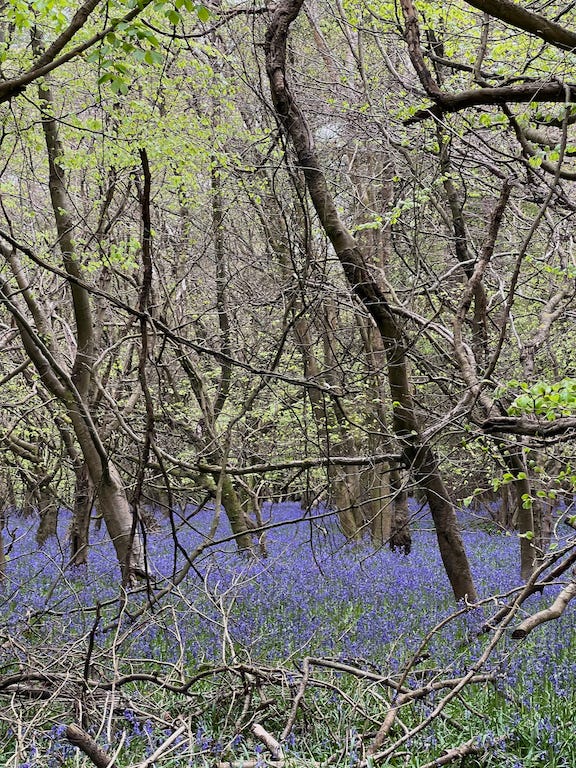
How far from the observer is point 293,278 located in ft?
17.8

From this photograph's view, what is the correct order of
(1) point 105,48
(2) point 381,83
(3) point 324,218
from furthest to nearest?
(2) point 381,83 < (3) point 324,218 < (1) point 105,48

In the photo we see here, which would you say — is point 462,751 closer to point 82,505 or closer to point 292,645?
point 292,645

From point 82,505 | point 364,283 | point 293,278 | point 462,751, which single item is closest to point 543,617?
point 462,751

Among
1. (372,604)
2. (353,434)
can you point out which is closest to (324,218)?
(372,604)

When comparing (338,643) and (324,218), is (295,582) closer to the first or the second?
(338,643)

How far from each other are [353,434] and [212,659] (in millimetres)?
7114

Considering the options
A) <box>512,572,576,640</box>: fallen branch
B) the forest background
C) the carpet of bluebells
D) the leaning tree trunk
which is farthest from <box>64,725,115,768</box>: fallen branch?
the leaning tree trunk

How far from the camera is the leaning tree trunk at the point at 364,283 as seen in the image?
5.45 meters

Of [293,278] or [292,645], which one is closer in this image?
[293,278]

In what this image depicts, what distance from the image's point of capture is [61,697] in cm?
439

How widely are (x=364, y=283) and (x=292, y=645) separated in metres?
3.67

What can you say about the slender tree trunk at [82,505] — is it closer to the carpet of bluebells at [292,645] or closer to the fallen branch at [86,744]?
the carpet of bluebells at [292,645]

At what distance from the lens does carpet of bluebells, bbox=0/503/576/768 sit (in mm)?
4160

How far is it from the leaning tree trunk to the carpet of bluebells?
2.31 feet
